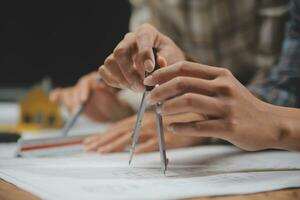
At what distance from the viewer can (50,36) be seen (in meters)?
1.45

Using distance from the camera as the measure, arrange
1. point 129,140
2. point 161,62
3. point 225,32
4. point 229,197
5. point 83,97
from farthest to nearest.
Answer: point 225,32 < point 83,97 < point 129,140 < point 161,62 < point 229,197

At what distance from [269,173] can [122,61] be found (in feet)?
0.74

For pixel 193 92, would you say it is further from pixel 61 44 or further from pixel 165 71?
pixel 61 44

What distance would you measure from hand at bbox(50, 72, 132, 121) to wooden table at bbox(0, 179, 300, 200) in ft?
1.66

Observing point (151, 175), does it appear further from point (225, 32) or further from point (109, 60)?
point (225, 32)

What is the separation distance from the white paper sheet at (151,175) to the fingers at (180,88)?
0.29ft

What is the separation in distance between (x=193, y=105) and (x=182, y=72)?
40mm

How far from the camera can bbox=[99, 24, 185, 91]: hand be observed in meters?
0.58

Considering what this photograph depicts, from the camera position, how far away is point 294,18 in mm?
849

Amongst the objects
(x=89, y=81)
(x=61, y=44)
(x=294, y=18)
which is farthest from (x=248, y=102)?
(x=61, y=44)

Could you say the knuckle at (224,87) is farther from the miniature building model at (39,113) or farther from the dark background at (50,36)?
the dark background at (50,36)

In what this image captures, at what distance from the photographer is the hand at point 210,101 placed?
508mm

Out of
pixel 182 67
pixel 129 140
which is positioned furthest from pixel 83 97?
pixel 182 67

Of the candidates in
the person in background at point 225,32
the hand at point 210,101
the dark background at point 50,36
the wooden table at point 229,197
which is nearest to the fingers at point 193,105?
the hand at point 210,101
